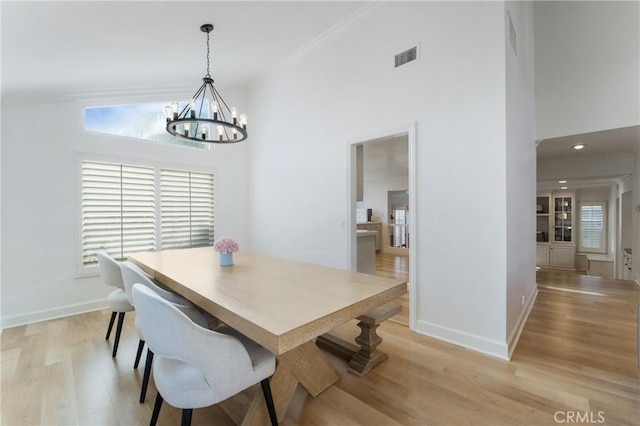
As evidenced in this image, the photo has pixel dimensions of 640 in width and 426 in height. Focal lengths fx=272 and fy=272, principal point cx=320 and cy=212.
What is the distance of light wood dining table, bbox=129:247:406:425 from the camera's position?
123cm

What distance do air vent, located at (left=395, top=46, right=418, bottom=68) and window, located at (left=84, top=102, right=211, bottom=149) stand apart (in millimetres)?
2984

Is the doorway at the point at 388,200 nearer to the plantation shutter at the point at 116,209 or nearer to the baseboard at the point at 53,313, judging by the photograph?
the plantation shutter at the point at 116,209

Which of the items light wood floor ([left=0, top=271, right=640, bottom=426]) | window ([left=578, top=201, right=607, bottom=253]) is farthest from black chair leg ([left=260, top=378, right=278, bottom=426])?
window ([left=578, top=201, right=607, bottom=253])

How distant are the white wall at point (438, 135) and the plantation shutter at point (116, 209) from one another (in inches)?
97.8

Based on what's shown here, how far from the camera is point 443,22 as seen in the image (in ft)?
8.61

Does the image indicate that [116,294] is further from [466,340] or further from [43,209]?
[466,340]

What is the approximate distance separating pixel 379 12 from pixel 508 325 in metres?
3.51

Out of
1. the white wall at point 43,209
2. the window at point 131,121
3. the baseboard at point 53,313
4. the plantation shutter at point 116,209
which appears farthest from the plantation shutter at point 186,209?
the baseboard at point 53,313

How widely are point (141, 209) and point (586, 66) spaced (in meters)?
6.74

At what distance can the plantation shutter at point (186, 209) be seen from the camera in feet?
13.9

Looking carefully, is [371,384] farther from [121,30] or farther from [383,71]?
[121,30]

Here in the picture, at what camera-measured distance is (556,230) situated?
8.55 m

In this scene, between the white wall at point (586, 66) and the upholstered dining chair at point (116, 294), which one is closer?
the upholstered dining chair at point (116, 294)

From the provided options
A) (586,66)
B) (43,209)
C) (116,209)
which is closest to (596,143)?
(586,66)
